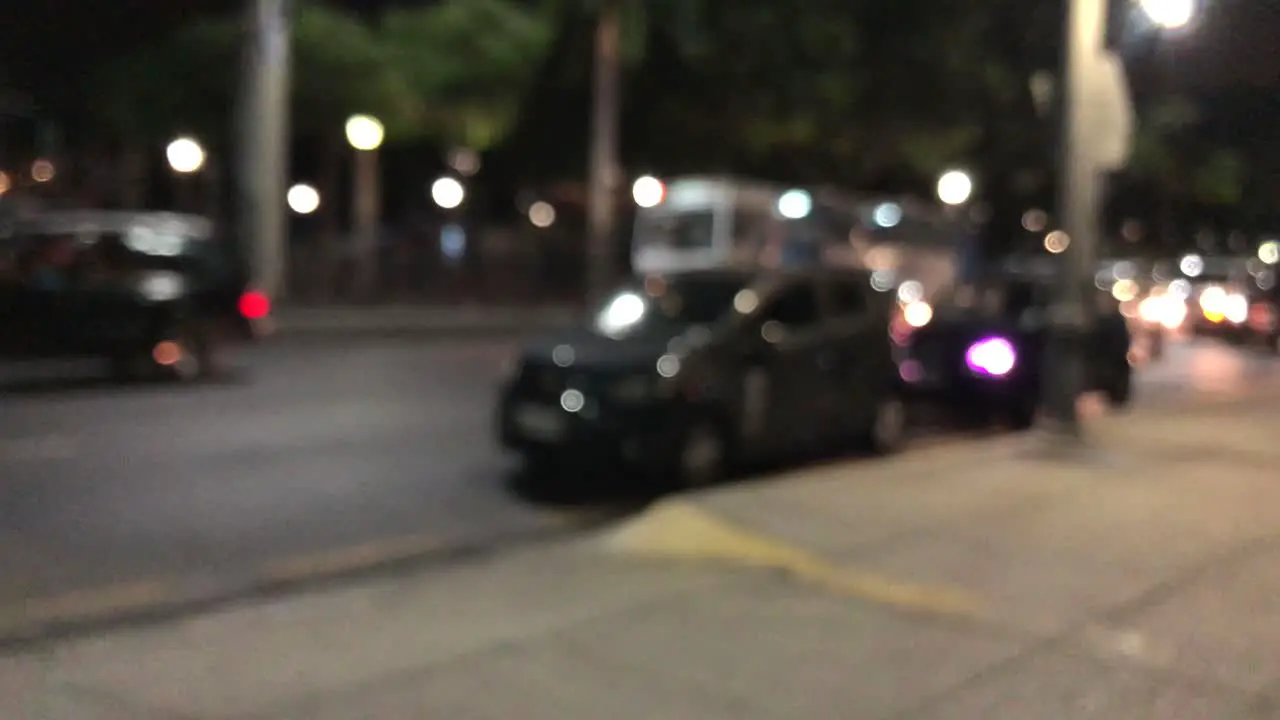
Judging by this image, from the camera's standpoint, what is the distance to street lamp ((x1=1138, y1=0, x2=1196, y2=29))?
1178 cm

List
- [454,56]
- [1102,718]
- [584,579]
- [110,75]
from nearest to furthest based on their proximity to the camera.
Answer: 1. [1102,718]
2. [584,579]
3. [110,75]
4. [454,56]

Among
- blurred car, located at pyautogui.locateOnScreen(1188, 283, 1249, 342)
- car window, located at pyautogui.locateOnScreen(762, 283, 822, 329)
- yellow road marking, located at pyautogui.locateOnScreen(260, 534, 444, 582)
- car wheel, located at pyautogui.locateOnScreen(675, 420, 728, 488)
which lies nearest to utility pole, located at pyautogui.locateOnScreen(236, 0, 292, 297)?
car window, located at pyautogui.locateOnScreen(762, 283, 822, 329)

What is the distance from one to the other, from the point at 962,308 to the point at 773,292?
499 centimetres

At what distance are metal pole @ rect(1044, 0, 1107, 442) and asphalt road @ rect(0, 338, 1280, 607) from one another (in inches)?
172

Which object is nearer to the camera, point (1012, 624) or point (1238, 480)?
point (1012, 624)

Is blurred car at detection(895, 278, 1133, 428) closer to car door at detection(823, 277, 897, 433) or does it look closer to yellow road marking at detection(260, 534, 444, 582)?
car door at detection(823, 277, 897, 433)

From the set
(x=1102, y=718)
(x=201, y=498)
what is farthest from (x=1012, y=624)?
(x=201, y=498)

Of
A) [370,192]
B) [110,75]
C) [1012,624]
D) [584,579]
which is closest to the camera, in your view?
[1012,624]

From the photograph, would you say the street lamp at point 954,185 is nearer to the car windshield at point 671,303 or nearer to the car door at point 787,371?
the car door at point 787,371

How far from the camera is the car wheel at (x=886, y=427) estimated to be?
13016mm

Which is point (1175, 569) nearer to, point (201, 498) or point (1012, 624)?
point (1012, 624)

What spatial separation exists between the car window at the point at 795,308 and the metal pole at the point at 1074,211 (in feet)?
6.38

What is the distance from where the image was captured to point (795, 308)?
470 inches

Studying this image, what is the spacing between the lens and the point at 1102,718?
218 inches
